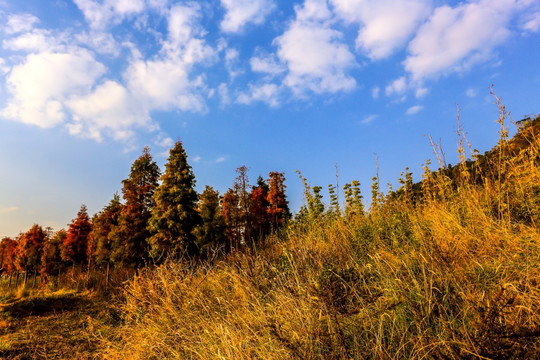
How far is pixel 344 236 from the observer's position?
6.11m

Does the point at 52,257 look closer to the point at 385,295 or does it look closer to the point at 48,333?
the point at 48,333

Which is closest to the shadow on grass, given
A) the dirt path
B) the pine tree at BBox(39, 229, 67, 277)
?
the dirt path

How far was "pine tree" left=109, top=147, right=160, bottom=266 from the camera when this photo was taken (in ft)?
69.2

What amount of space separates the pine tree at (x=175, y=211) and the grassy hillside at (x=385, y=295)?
13.5m

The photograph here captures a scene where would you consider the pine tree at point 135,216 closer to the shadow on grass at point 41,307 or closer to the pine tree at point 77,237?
the shadow on grass at point 41,307

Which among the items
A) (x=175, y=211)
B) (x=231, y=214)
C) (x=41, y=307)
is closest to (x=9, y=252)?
(x=231, y=214)

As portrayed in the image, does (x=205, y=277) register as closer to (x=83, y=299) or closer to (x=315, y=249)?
(x=315, y=249)

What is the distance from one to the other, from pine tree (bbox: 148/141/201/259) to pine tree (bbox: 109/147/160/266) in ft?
3.19

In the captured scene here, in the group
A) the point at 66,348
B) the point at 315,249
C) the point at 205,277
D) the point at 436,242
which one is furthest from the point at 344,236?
the point at 66,348

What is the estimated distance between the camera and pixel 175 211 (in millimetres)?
21031

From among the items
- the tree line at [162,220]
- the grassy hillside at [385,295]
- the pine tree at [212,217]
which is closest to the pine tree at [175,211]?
the tree line at [162,220]

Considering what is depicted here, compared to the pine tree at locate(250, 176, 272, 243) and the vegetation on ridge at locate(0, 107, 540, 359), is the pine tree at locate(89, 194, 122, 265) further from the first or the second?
the vegetation on ridge at locate(0, 107, 540, 359)

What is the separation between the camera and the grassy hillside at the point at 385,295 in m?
2.40

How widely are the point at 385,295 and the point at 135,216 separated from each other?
2176 centimetres
